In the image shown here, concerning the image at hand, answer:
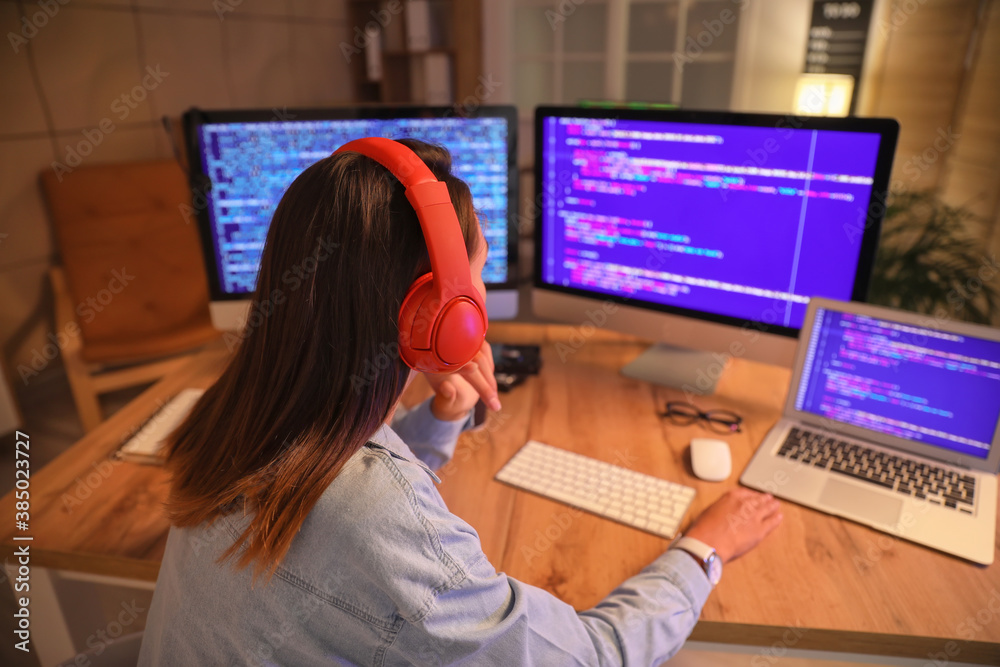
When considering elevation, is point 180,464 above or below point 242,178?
below

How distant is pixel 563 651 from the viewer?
66 cm

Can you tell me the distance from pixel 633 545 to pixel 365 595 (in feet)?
1.52

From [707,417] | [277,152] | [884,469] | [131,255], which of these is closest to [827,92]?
[707,417]

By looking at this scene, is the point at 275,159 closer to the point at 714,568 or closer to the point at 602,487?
the point at 602,487

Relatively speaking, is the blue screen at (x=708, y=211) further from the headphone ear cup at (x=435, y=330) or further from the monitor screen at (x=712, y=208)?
the headphone ear cup at (x=435, y=330)

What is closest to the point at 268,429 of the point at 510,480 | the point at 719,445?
the point at 510,480

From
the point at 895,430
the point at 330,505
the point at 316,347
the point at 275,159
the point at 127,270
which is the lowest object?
the point at 127,270

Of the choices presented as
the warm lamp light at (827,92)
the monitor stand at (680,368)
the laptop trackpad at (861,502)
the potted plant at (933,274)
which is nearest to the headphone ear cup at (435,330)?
the laptop trackpad at (861,502)

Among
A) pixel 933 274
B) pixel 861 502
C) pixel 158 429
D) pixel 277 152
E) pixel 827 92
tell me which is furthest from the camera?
pixel 827 92

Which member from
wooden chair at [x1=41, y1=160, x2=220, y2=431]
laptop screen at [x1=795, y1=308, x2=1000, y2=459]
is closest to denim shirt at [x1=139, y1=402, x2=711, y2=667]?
laptop screen at [x1=795, y1=308, x2=1000, y2=459]

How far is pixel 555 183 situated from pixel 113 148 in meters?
2.56

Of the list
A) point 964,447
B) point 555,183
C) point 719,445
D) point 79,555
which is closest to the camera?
point 79,555

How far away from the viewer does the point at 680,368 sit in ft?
4.68

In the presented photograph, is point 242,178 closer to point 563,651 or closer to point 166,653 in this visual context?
point 166,653
